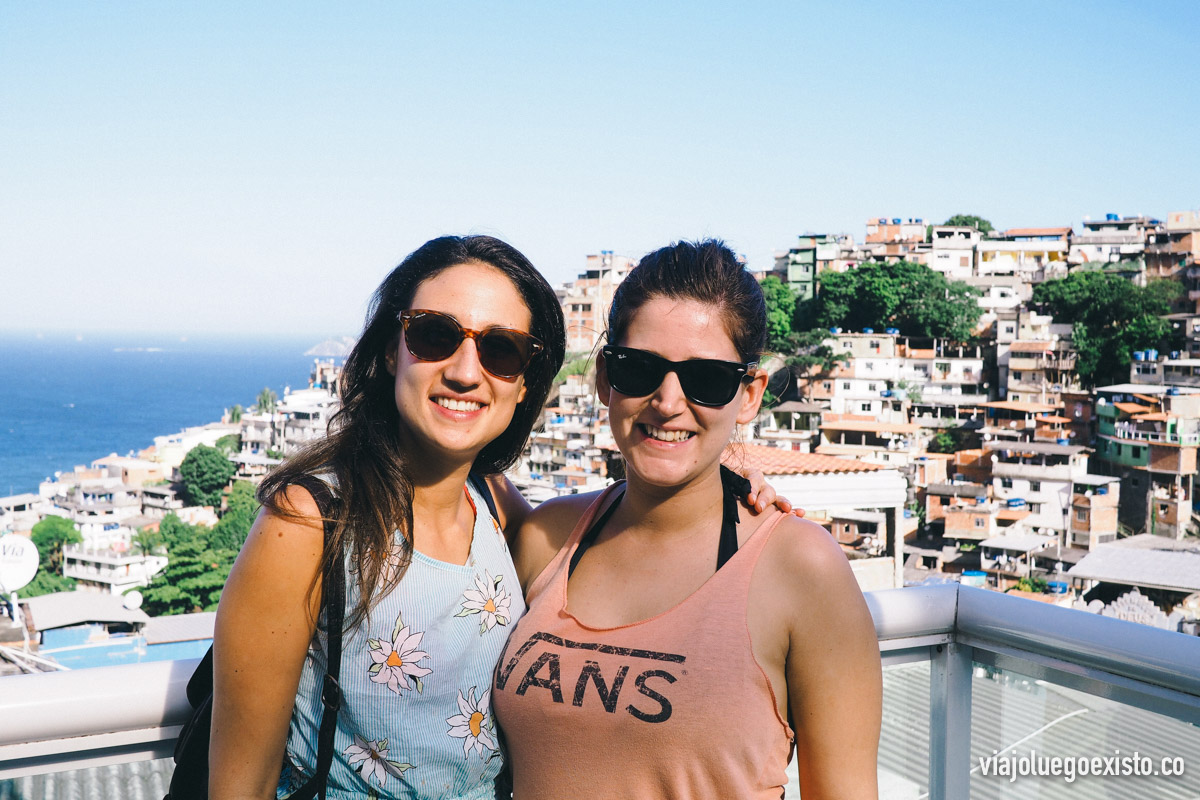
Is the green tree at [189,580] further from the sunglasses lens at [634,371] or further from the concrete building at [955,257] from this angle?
the concrete building at [955,257]

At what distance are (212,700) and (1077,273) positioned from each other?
1601 inches

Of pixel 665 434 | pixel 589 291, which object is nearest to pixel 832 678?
pixel 665 434

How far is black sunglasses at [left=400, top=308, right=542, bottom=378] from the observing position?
53.0 inches

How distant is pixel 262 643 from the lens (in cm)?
115

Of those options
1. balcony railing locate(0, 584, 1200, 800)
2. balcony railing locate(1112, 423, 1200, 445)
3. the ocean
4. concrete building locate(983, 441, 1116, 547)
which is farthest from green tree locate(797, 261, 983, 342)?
the ocean

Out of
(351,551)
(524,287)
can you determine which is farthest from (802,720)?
(524,287)

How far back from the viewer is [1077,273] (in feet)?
121

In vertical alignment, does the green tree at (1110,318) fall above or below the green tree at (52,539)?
above

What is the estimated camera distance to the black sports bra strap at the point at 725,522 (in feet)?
4.26

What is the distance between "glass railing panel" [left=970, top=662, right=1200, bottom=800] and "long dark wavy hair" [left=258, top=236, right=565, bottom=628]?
91 cm

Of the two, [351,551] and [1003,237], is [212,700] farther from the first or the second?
[1003,237]

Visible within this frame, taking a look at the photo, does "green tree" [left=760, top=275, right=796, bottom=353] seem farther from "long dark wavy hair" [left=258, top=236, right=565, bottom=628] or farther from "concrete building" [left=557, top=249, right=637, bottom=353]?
"long dark wavy hair" [left=258, top=236, right=565, bottom=628]

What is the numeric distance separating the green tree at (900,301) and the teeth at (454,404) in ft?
133

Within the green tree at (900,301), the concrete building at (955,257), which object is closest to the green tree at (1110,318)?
the green tree at (900,301)
